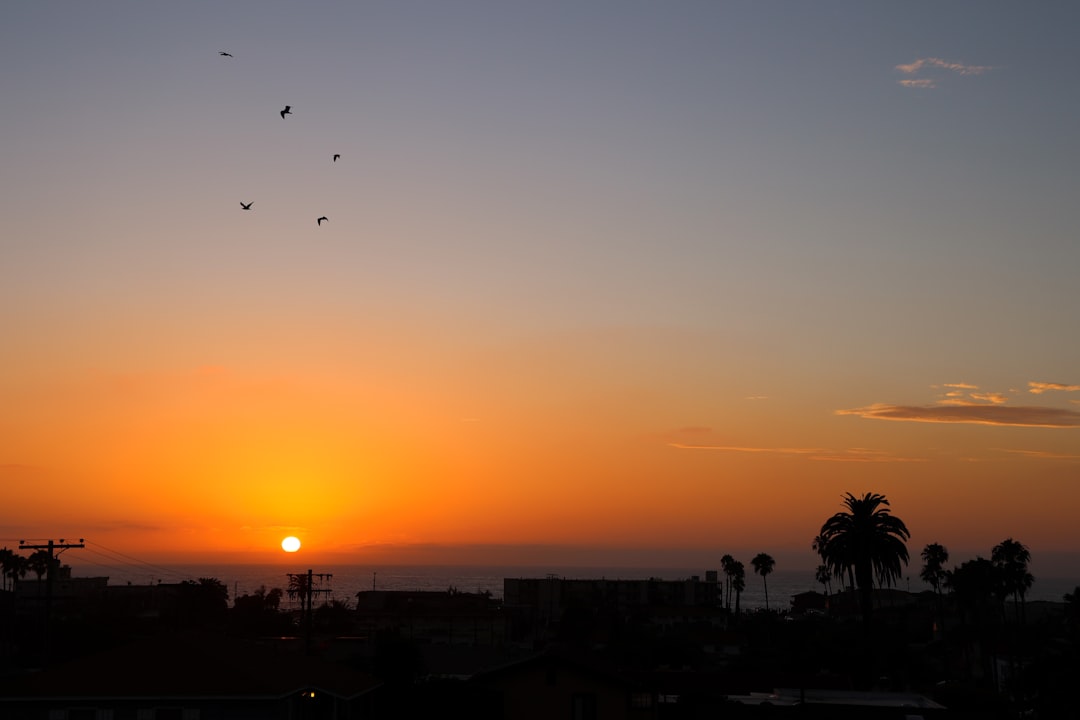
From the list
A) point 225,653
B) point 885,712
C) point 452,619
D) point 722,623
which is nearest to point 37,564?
point 452,619

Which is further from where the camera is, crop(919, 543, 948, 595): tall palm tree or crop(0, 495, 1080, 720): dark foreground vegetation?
crop(919, 543, 948, 595): tall palm tree

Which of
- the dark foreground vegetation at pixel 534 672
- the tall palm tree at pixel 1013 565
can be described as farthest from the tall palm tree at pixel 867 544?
the tall palm tree at pixel 1013 565

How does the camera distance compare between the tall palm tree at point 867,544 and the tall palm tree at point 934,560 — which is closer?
the tall palm tree at point 867,544

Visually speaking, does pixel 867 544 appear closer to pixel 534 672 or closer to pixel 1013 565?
pixel 534 672

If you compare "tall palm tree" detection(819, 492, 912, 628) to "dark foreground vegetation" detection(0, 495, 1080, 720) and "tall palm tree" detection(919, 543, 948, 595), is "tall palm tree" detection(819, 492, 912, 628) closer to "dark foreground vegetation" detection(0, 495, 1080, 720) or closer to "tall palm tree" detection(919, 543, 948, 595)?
"dark foreground vegetation" detection(0, 495, 1080, 720)

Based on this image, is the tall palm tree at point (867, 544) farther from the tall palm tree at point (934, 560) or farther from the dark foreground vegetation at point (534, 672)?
the tall palm tree at point (934, 560)

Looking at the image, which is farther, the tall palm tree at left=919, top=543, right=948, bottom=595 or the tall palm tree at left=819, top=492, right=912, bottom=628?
the tall palm tree at left=919, top=543, right=948, bottom=595

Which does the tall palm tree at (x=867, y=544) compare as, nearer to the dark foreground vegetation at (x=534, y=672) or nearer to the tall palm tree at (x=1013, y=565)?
the dark foreground vegetation at (x=534, y=672)

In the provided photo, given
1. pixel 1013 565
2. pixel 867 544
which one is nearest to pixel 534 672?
Result: pixel 867 544

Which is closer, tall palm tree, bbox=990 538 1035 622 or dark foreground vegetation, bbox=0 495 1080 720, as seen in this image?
dark foreground vegetation, bbox=0 495 1080 720

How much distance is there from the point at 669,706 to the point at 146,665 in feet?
89.8

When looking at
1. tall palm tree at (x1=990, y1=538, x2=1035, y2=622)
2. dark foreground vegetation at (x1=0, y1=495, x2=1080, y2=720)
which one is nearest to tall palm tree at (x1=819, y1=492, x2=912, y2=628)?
dark foreground vegetation at (x1=0, y1=495, x2=1080, y2=720)

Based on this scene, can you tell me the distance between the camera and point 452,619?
449 feet

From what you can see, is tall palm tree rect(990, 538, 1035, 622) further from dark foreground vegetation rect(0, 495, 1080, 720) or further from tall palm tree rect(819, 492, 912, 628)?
tall palm tree rect(819, 492, 912, 628)
